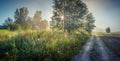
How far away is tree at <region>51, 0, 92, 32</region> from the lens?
37250 millimetres

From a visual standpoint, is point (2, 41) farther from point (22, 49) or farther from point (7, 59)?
point (7, 59)

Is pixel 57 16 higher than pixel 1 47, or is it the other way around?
pixel 57 16

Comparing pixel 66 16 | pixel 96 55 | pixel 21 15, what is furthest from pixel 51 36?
pixel 21 15

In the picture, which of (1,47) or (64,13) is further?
(64,13)

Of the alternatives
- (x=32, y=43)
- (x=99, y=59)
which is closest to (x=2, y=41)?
(x=32, y=43)

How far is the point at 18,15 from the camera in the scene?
8956 centimetres

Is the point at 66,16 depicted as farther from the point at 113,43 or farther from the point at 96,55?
the point at 96,55

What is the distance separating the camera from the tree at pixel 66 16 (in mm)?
37250

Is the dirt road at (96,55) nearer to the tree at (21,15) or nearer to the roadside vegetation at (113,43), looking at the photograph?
Answer: the roadside vegetation at (113,43)

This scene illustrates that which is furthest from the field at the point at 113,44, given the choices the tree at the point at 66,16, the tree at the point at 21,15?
the tree at the point at 21,15

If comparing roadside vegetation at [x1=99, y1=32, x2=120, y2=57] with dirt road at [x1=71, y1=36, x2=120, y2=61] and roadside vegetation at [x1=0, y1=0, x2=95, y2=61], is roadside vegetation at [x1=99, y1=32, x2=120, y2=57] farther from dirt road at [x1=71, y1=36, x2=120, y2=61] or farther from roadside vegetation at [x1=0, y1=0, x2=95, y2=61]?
roadside vegetation at [x1=0, y1=0, x2=95, y2=61]

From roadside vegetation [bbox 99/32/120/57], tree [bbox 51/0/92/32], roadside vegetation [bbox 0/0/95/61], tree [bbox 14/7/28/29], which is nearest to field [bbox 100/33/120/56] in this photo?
roadside vegetation [bbox 99/32/120/57]

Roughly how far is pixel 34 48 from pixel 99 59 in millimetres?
5838

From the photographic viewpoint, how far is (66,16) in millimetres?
37656
